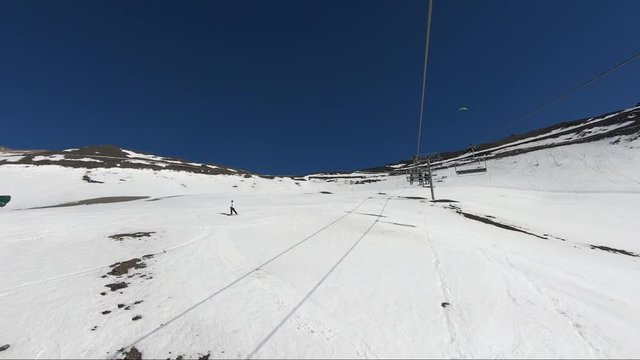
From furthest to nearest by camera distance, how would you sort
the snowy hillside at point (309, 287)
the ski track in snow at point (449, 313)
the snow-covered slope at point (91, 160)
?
1. the snow-covered slope at point (91, 160)
2. the snowy hillside at point (309, 287)
3. the ski track in snow at point (449, 313)

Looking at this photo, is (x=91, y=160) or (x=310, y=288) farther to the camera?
(x=91, y=160)

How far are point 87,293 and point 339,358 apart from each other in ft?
26.5

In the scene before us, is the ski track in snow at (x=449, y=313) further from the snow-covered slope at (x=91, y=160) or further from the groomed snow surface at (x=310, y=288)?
the snow-covered slope at (x=91, y=160)

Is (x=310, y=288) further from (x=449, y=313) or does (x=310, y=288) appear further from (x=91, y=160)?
(x=91, y=160)

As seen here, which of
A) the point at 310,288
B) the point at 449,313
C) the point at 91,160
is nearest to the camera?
the point at 449,313

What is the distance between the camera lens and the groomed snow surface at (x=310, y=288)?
6883 mm

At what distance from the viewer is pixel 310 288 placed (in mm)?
9945

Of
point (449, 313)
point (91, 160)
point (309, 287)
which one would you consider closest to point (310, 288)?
point (309, 287)

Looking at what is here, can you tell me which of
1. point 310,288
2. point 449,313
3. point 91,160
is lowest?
point 449,313

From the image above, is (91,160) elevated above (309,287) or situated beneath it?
elevated above

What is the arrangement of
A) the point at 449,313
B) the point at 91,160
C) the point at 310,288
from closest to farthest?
1. the point at 449,313
2. the point at 310,288
3. the point at 91,160

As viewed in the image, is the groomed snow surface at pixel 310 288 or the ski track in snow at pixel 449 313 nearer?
the ski track in snow at pixel 449 313

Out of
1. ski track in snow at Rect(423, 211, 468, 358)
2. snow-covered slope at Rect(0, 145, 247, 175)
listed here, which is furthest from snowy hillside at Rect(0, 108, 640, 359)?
snow-covered slope at Rect(0, 145, 247, 175)

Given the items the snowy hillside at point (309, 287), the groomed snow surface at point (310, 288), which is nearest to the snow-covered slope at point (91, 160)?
the snowy hillside at point (309, 287)
